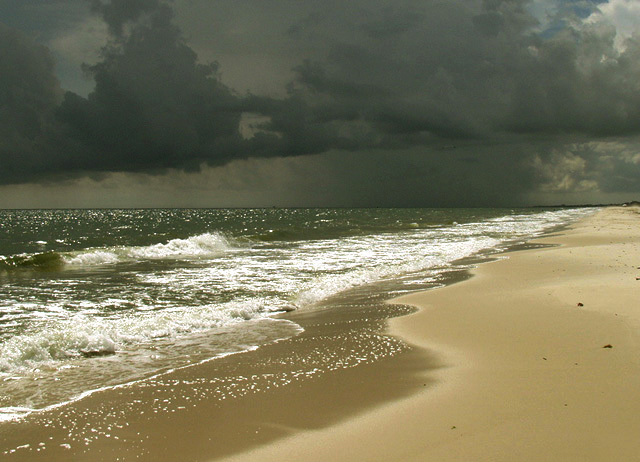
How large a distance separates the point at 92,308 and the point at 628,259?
50.5 ft

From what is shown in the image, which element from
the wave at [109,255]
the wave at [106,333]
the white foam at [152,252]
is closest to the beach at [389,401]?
the wave at [106,333]

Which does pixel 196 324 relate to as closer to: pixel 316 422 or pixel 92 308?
pixel 92 308

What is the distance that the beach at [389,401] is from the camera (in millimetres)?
3521

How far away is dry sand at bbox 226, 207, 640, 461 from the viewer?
3.43 metres

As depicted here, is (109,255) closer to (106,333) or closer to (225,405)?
(106,333)

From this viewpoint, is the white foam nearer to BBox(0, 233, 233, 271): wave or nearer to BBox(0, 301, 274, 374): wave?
BBox(0, 233, 233, 271): wave

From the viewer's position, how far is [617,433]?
11.6 ft

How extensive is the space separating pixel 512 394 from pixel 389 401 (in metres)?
1.16

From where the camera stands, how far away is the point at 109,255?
21.9 metres

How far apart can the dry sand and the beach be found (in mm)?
16

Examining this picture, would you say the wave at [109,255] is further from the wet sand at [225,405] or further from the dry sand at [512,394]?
the dry sand at [512,394]

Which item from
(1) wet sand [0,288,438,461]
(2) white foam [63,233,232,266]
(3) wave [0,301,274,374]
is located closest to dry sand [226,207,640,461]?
(1) wet sand [0,288,438,461]

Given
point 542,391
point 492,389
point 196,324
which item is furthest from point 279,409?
point 196,324

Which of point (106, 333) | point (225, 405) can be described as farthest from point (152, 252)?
point (225, 405)
